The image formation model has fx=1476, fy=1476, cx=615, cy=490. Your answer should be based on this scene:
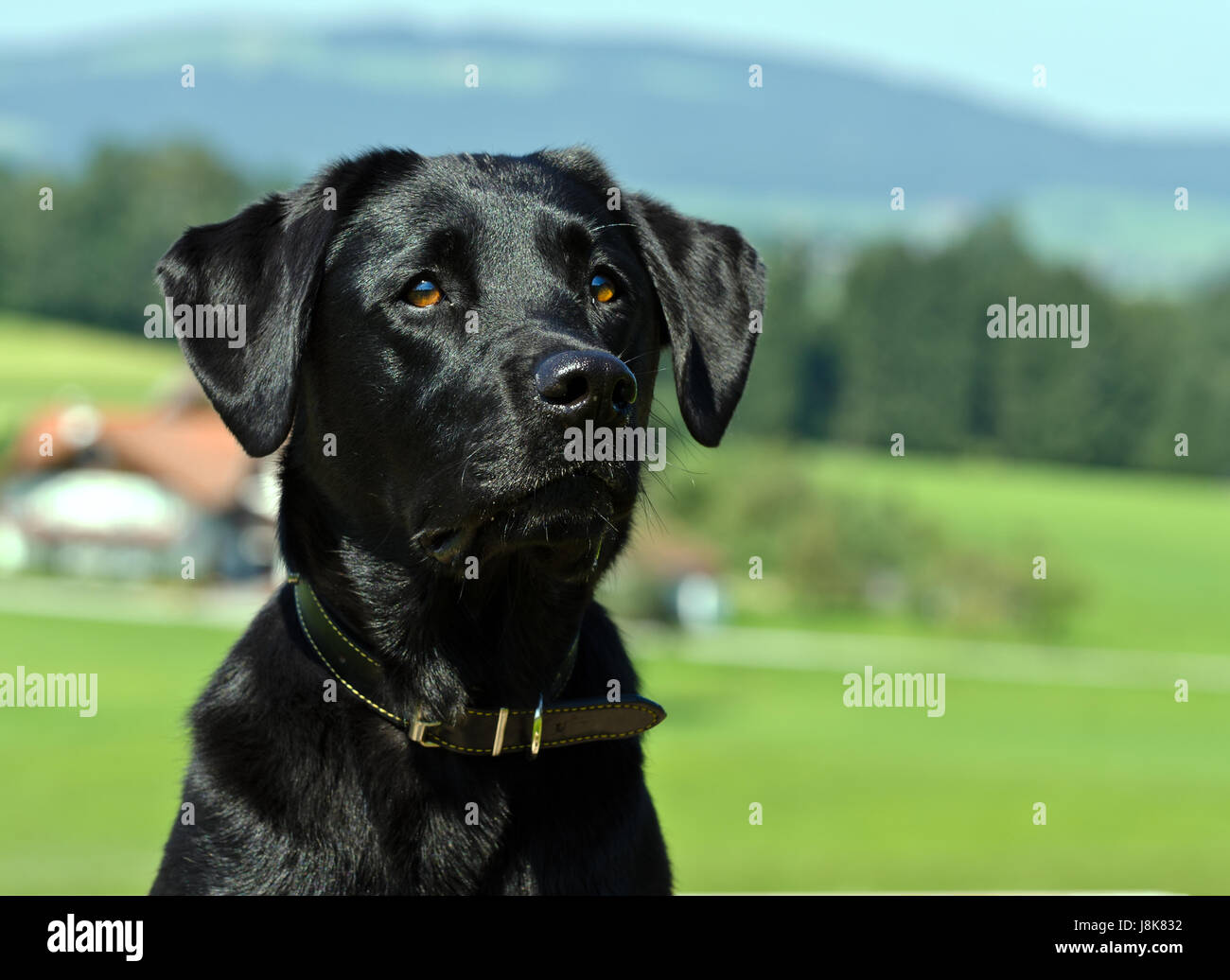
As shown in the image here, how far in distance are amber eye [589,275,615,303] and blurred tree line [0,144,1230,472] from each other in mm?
87874

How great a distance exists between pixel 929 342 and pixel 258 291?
324ft

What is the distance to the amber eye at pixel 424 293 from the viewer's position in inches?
164

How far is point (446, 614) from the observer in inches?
165

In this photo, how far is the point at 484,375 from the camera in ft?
12.8

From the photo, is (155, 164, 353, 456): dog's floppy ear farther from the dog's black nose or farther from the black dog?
Result: the dog's black nose

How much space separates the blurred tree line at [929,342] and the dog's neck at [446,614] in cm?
8814

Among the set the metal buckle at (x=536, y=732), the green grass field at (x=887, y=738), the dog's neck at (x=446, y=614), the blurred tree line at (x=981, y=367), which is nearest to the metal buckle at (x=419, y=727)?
the dog's neck at (x=446, y=614)

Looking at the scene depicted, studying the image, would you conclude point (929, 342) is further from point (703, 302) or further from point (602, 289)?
point (602, 289)

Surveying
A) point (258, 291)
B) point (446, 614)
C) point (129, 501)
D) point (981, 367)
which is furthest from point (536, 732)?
point (981, 367)

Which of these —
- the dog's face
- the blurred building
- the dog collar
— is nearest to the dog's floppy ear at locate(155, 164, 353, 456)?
the dog's face

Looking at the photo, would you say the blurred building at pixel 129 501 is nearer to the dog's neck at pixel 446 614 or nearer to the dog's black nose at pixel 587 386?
the dog's neck at pixel 446 614

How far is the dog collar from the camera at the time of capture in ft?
13.2

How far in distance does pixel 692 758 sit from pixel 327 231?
36.3 m

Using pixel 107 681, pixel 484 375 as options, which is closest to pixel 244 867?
pixel 484 375
